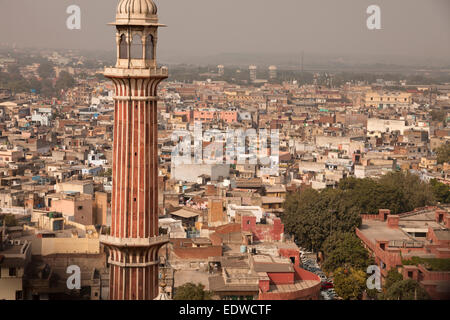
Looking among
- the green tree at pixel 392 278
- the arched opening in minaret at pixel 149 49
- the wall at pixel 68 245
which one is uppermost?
the arched opening in minaret at pixel 149 49

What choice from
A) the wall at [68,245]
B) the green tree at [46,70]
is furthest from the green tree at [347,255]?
the green tree at [46,70]

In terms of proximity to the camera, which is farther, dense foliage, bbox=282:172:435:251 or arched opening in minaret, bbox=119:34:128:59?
dense foliage, bbox=282:172:435:251

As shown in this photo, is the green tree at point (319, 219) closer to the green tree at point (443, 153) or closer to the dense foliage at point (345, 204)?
the dense foliage at point (345, 204)

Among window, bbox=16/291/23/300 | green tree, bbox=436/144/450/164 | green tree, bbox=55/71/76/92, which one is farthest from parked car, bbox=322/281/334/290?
green tree, bbox=55/71/76/92

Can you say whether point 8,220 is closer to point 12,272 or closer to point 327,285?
point 12,272

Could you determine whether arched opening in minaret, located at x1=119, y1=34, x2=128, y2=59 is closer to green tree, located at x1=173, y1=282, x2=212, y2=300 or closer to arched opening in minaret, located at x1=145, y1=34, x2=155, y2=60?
arched opening in minaret, located at x1=145, y1=34, x2=155, y2=60

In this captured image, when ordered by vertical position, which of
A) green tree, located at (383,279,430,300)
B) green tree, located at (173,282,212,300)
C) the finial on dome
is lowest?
green tree, located at (383,279,430,300)
